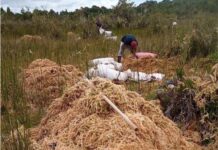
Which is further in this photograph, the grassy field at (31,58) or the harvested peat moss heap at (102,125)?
the grassy field at (31,58)

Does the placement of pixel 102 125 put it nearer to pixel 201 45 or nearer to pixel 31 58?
pixel 201 45

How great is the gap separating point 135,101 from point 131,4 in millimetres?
17304

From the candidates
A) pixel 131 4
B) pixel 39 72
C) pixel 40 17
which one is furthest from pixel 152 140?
pixel 131 4

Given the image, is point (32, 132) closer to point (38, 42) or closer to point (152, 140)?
point (152, 140)

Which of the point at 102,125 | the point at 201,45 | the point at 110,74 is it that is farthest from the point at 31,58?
the point at 102,125

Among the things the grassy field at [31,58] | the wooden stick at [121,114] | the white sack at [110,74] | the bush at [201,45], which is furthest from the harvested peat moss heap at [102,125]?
the bush at [201,45]

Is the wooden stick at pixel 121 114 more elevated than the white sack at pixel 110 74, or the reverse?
the wooden stick at pixel 121 114

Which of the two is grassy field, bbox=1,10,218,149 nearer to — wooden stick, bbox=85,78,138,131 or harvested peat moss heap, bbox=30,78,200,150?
harvested peat moss heap, bbox=30,78,200,150

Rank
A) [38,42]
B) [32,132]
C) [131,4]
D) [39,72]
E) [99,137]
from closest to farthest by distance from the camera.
A: 1. [99,137]
2. [32,132]
3. [39,72]
4. [38,42]
5. [131,4]

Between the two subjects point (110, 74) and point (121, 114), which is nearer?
point (121, 114)

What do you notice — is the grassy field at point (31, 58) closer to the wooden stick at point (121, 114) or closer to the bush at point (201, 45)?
the bush at point (201, 45)

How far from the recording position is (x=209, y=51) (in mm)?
8516

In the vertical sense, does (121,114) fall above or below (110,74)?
above

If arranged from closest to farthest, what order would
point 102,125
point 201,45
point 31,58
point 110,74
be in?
1. point 102,125
2. point 110,74
3. point 201,45
4. point 31,58
